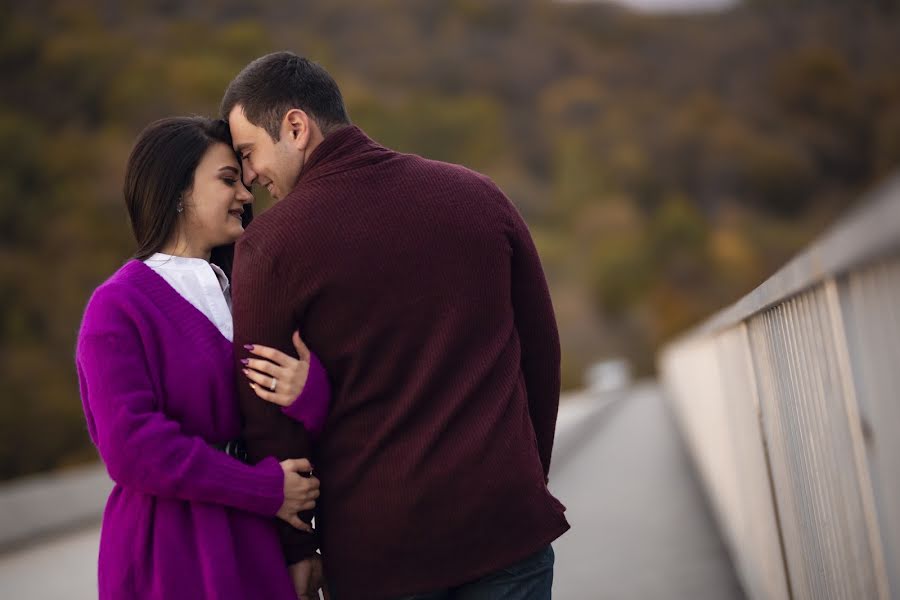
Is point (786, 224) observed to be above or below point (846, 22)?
below

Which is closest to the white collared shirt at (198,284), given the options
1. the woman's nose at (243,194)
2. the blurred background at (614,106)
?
the woman's nose at (243,194)

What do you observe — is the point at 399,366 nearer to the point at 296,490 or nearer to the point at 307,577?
the point at 296,490

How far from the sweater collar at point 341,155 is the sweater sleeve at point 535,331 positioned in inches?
15.1

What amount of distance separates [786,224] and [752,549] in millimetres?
102508

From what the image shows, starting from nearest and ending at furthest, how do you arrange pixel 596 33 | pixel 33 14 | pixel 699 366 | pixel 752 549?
pixel 752 549, pixel 699 366, pixel 33 14, pixel 596 33

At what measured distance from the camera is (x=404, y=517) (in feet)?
8.44

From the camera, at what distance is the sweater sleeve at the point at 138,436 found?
2.57 metres

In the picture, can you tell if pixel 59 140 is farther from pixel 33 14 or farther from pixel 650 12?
pixel 650 12

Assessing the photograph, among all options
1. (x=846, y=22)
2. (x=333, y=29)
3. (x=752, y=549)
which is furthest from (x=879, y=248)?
(x=846, y=22)

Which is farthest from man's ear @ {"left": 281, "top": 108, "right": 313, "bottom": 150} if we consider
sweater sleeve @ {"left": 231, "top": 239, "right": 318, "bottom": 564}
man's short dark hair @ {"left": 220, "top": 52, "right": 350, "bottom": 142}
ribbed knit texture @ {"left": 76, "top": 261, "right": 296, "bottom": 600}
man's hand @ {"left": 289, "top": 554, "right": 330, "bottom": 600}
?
→ man's hand @ {"left": 289, "top": 554, "right": 330, "bottom": 600}

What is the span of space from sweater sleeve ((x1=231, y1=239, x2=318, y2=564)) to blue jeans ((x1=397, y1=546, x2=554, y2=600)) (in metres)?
0.35

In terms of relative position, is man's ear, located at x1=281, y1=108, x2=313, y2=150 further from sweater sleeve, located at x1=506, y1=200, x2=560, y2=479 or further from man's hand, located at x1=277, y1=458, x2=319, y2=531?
man's hand, located at x1=277, y1=458, x2=319, y2=531

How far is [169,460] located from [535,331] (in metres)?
0.99

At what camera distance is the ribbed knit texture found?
102 inches
